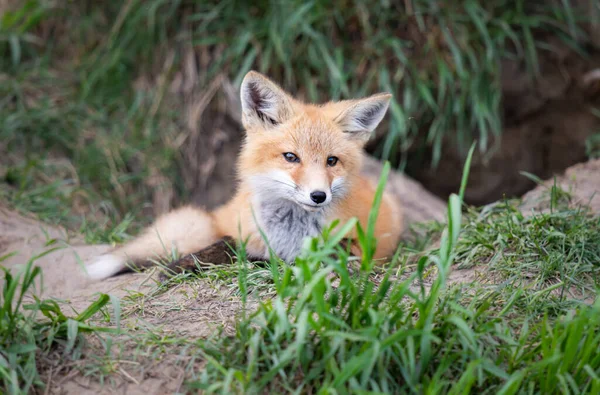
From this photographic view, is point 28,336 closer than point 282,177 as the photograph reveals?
Yes

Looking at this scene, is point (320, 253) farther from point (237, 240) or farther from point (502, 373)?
point (237, 240)

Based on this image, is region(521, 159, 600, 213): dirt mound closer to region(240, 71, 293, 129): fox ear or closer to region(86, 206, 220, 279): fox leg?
region(240, 71, 293, 129): fox ear

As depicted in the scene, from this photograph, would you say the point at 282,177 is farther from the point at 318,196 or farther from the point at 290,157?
the point at 318,196

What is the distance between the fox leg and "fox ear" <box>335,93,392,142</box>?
3.05 feet

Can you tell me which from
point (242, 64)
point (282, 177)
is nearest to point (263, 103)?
point (282, 177)

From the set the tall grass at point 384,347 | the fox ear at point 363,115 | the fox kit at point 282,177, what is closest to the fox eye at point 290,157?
the fox kit at point 282,177

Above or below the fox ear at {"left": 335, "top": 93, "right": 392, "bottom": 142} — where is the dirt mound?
below

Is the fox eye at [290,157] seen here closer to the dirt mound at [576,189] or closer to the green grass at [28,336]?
the green grass at [28,336]

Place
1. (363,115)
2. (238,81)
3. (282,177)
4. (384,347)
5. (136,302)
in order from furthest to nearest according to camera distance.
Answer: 1. (238,81)
2. (363,115)
3. (282,177)
4. (136,302)
5. (384,347)

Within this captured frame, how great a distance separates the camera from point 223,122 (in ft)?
17.0

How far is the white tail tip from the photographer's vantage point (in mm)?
3090

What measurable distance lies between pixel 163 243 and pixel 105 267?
0.32 metres

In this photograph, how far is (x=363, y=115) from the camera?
3.12 meters

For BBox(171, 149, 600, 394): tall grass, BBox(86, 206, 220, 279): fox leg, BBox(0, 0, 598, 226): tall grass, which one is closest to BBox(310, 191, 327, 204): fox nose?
BBox(171, 149, 600, 394): tall grass
